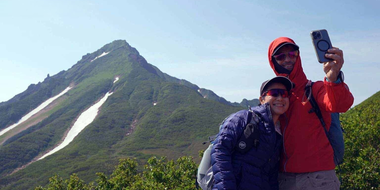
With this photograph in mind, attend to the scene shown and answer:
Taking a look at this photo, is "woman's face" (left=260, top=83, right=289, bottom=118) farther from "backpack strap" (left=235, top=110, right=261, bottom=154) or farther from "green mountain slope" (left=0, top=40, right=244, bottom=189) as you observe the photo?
"green mountain slope" (left=0, top=40, right=244, bottom=189)

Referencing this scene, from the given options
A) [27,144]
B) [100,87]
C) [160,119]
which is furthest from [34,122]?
[160,119]

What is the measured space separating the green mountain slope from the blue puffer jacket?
46475 mm

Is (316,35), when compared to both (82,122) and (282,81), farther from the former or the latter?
(82,122)

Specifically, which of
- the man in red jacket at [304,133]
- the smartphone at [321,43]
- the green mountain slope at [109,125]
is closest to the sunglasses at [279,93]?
the man in red jacket at [304,133]

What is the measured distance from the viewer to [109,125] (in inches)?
3105

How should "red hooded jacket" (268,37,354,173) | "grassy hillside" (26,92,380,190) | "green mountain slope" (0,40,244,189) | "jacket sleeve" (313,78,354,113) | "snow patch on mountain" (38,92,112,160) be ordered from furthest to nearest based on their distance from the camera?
"snow patch on mountain" (38,92,112,160), "green mountain slope" (0,40,244,189), "grassy hillside" (26,92,380,190), "red hooded jacket" (268,37,354,173), "jacket sleeve" (313,78,354,113)

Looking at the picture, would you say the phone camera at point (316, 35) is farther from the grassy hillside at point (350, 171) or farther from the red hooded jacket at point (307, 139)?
the grassy hillside at point (350, 171)

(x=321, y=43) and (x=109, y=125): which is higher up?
(x=109, y=125)

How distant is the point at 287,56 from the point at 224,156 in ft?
4.04

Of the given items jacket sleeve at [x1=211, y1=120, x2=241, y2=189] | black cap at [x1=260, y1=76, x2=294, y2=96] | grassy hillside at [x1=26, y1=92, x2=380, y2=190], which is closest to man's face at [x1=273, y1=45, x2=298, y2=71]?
black cap at [x1=260, y1=76, x2=294, y2=96]

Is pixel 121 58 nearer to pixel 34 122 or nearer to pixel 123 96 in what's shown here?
pixel 123 96

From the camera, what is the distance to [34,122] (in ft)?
293

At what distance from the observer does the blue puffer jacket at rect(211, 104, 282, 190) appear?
275 centimetres

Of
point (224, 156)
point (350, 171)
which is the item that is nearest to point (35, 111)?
point (350, 171)
